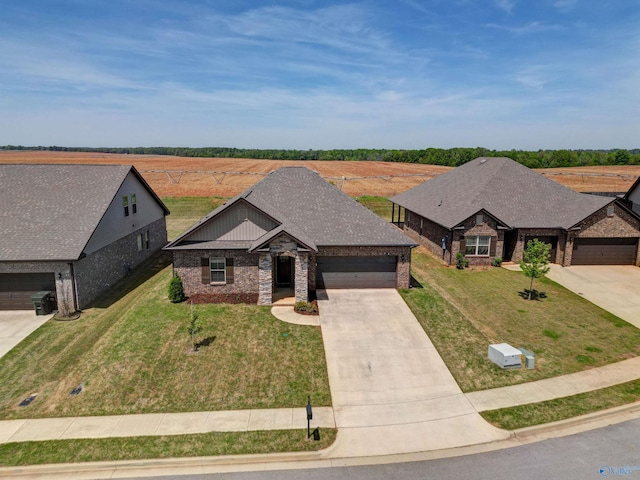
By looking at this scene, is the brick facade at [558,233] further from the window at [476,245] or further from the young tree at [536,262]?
the young tree at [536,262]

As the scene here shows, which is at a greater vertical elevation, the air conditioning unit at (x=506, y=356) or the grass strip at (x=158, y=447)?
the air conditioning unit at (x=506, y=356)

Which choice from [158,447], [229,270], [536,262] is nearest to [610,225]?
[536,262]

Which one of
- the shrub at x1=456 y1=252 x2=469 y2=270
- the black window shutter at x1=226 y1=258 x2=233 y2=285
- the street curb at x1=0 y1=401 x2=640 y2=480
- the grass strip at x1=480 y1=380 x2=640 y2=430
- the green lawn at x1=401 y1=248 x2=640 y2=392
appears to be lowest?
the street curb at x1=0 y1=401 x2=640 y2=480

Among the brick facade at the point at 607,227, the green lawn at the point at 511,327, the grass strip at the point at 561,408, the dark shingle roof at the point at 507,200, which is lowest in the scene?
the grass strip at the point at 561,408

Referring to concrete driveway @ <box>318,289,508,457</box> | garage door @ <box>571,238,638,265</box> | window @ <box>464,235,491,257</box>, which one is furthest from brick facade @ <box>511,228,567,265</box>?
concrete driveway @ <box>318,289,508,457</box>

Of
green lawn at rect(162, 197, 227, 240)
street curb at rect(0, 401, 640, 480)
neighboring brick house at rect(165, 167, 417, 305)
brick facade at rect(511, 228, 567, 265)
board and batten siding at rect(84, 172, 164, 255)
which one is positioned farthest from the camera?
green lawn at rect(162, 197, 227, 240)

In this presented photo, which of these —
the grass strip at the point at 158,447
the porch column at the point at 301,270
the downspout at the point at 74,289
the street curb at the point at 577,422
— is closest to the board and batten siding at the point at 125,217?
the downspout at the point at 74,289

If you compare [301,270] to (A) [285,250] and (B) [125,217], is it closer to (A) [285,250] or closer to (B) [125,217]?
(A) [285,250]

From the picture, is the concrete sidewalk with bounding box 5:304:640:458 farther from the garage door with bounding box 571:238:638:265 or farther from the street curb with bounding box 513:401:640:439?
the garage door with bounding box 571:238:638:265
